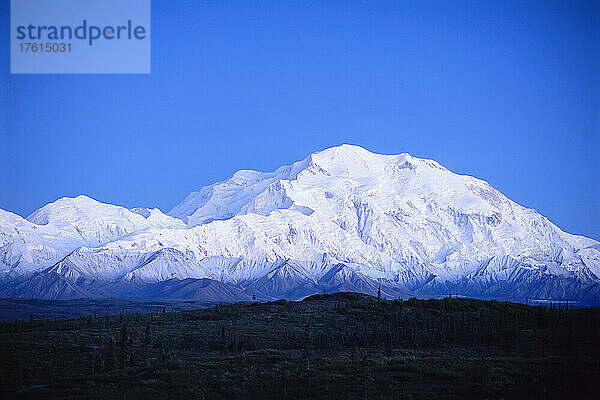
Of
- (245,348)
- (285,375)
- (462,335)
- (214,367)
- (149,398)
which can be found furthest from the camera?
(462,335)

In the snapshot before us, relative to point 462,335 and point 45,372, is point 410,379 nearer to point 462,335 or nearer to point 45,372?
point 45,372

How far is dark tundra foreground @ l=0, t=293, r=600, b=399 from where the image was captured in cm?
4878

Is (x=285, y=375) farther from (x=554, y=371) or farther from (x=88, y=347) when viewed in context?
(x=88, y=347)

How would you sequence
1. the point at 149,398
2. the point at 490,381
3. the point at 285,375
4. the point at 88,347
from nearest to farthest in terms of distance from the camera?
the point at 149,398 < the point at 490,381 < the point at 285,375 < the point at 88,347

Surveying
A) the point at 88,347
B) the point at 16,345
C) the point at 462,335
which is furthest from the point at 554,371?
the point at 16,345

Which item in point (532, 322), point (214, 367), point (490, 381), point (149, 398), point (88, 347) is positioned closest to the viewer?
point (149, 398)

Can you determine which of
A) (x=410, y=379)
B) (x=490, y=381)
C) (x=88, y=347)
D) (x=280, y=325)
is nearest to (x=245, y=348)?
(x=88, y=347)

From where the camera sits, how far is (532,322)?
316 feet

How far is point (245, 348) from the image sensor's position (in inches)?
3068

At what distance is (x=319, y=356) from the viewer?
69562 mm

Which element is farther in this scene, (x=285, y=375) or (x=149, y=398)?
(x=285, y=375)

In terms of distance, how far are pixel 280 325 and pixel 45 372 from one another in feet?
150

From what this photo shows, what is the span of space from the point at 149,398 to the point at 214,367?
1137 centimetres

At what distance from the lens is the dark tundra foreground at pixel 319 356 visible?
48.8 meters
